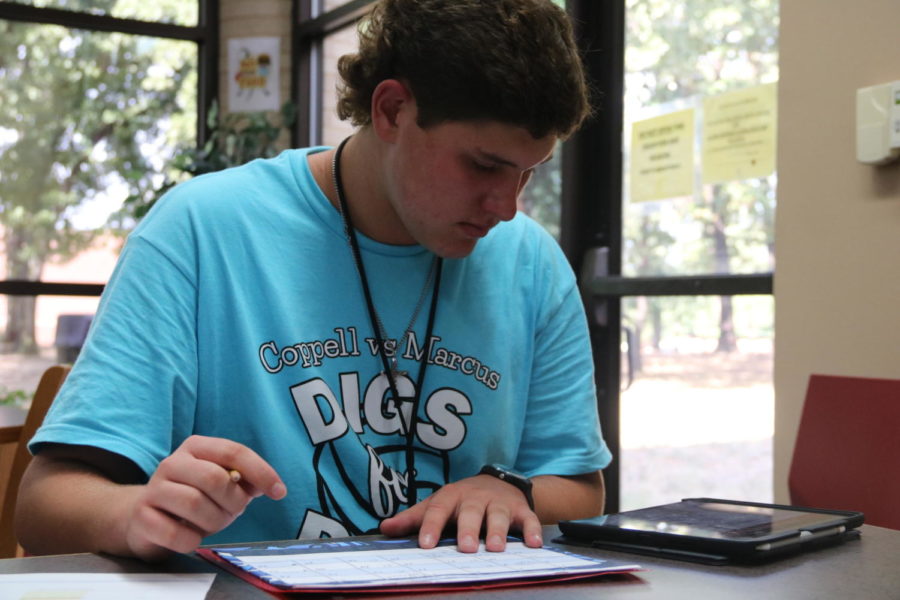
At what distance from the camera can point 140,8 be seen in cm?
455

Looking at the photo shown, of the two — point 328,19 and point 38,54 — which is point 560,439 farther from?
point 38,54

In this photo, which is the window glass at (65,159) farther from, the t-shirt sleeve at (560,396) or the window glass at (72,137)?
the t-shirt sleeve at (560,396)

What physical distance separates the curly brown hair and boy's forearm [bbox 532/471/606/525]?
1.39 feet

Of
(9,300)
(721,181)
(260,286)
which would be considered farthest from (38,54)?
(260,286)

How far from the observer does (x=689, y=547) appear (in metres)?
0.84

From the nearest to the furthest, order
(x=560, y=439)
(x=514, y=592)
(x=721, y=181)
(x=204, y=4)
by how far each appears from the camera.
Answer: (x=514, y=592), (x=560, y=439), (x=721, y=181), (x=204, y=4)

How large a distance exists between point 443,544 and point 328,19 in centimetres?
375

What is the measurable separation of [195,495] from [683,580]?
1.24 feet

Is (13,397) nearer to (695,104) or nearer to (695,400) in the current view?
(695,400)

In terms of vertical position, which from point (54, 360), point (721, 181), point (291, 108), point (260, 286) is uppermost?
point (291, 108)

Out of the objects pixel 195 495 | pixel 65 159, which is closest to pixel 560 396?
pixel 195 495

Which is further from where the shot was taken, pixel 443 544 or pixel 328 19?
pixel 328 19

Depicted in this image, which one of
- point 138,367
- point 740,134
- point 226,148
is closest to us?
point 138,367

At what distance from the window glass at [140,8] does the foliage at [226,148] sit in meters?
0.48
